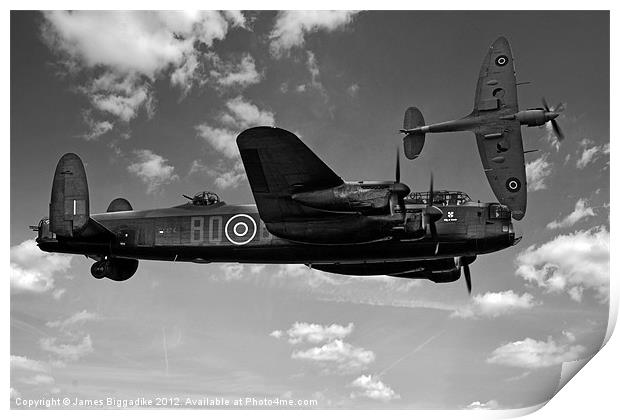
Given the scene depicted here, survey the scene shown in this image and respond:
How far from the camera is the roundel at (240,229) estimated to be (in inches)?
533

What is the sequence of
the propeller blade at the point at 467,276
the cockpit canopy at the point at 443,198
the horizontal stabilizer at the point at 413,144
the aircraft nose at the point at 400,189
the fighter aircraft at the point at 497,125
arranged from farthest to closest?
the horizontal stabilizer at the point at 413,144 < the fighter aircraft at the point at 497,125 < the propeller blade at the point at 467,276 < the cockpit canopy at the point at 443,198 < the aircraft nose at the point at 400,189

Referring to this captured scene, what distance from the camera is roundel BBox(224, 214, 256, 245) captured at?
1355cm

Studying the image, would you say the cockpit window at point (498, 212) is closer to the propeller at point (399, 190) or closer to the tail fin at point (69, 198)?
the propeller at point (399, 190)

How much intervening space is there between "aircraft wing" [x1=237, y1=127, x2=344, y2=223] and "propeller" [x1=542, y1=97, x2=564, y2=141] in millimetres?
5051

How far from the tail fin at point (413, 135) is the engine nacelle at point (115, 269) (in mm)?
6411

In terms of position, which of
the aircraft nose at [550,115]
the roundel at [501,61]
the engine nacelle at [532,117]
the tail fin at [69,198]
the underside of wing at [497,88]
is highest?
the roundel at [501,61]

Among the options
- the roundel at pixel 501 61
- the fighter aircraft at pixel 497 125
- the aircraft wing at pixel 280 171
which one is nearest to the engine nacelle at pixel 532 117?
the fighter aircraft at pixel 497 125

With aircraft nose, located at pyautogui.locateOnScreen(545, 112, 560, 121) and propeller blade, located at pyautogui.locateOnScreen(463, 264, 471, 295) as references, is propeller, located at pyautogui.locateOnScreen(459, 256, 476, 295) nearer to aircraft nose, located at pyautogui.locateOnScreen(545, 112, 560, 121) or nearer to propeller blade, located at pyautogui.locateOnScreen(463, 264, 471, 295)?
propeller blade, located at pyautogui.locateOnScreen(463, 264, 471, 295)

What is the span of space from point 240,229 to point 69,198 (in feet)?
10.7

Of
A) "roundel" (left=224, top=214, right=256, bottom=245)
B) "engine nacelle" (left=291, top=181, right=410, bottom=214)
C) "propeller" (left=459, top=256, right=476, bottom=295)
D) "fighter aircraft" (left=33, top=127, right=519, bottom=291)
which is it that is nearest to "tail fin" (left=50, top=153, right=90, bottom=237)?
"fighter aircraft" (left=33, top=127, right=519, bottom=291)
